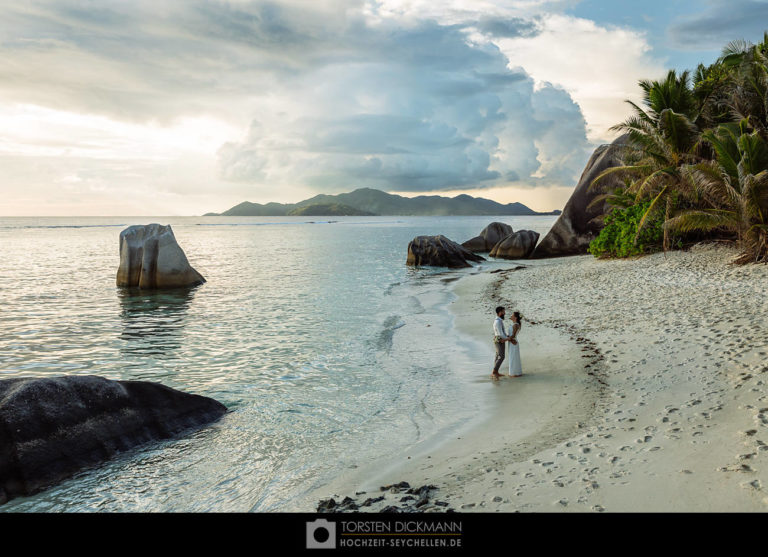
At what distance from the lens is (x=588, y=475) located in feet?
18.8

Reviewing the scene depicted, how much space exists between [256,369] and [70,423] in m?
5.38

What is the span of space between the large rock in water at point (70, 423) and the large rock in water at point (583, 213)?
29.9m

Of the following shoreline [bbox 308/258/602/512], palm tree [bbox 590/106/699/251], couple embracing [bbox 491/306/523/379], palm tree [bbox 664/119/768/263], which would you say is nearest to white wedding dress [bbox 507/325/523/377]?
couple embracing [bbox 491/306/523/379]

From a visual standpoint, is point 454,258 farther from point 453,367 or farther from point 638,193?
point 453,367

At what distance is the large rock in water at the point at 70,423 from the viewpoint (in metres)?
6.61

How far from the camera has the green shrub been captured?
24.9m

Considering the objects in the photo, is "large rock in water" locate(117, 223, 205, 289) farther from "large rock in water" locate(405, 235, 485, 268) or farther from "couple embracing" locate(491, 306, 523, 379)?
"couple embracing" locate(491, 306, 523, 379)

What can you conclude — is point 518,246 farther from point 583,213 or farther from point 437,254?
point 437,254

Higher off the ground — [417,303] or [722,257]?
[722,257]

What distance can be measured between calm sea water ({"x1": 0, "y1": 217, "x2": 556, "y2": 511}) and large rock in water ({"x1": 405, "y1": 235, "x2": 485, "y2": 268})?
785 centimetres

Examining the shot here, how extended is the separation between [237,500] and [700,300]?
1329 cm
